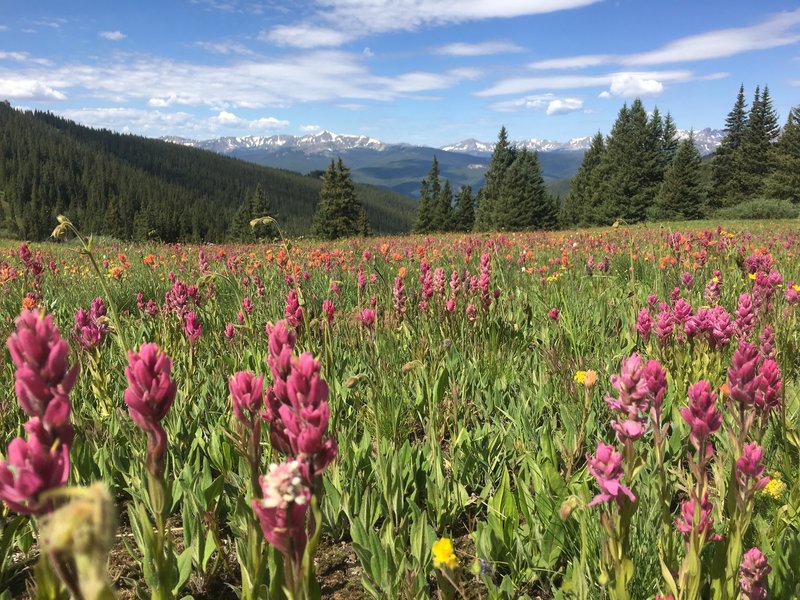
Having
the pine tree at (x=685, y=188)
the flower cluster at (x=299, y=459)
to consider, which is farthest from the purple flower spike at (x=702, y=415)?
the pine tree at (x=685, y=188)

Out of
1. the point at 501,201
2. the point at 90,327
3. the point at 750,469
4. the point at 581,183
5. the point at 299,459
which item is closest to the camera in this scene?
the point at 299,459

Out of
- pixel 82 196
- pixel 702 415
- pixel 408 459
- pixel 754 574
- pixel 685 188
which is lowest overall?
pixel 408 459

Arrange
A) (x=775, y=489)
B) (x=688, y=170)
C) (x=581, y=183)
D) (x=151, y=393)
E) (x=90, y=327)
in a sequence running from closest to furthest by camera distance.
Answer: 1. (x=151, y=393)
2. (x=775, y=489)
3. (x=90, y=327)
4. (x=688, y=170)
5. (x=581, y=183)

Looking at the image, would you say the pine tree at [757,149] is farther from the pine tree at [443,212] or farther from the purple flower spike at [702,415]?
the purple flower spike at [702,415]

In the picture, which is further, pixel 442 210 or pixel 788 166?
pixel 442 210

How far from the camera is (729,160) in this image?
6662 cm

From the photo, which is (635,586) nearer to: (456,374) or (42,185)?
(456,374)

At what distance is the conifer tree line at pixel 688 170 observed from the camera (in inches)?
2132

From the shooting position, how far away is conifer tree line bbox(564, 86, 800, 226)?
54.2 meters

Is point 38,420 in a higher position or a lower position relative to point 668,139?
lower

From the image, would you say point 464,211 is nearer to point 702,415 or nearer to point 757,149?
point 757,149

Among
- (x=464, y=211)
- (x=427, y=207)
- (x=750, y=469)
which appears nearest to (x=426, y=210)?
(x=427, y=207)

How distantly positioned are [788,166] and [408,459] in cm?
6951

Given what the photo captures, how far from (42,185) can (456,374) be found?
613 feet
